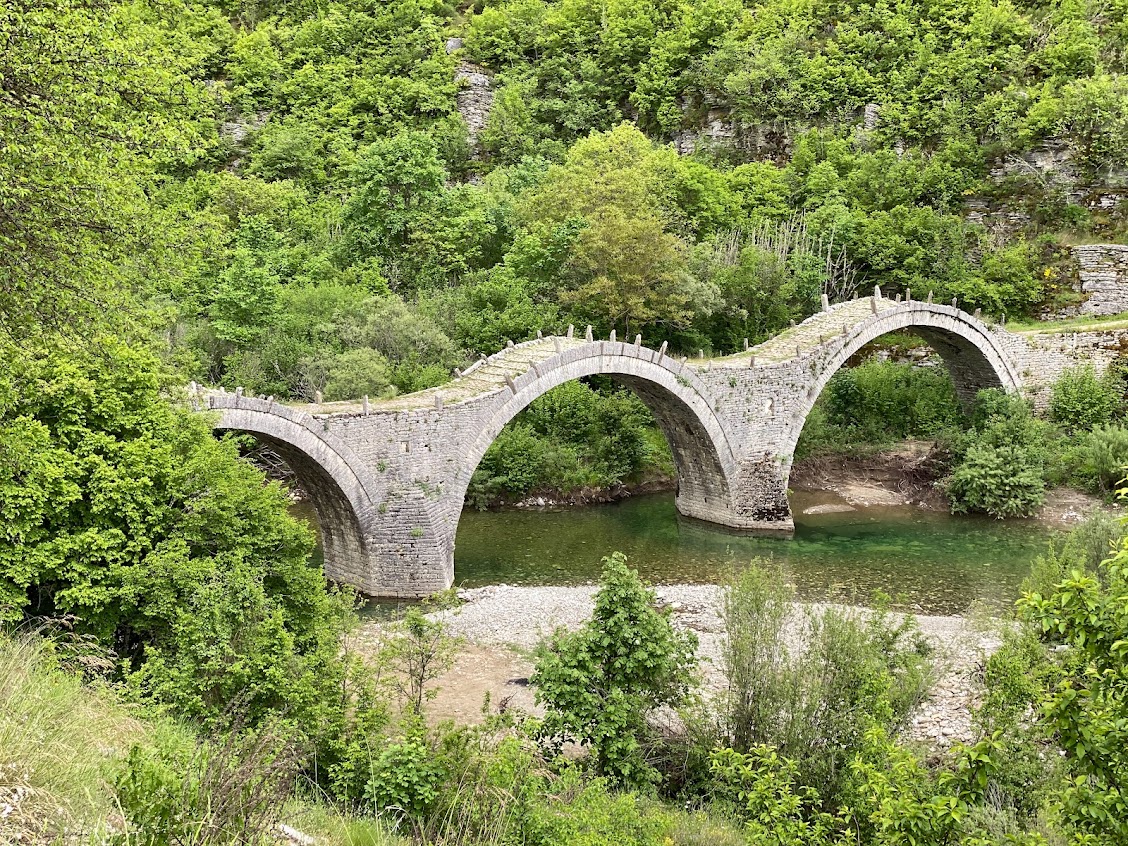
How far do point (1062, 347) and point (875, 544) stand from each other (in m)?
12.3

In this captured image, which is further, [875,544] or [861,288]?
[861,288]

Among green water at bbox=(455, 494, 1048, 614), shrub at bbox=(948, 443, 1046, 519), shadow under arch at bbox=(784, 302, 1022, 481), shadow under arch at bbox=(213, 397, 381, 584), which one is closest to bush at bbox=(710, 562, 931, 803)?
→ green water at bbox=(455, 494, 1048, 614)

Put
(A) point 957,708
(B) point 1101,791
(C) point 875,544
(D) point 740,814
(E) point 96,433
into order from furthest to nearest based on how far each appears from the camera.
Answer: (C) point 875,544 → (A) point 957,708 → (E) point 96,433 → (D) point 740,814 → (B) point 1101,791

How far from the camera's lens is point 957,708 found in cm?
1165

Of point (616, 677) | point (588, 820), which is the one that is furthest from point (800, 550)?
point (588, 820)

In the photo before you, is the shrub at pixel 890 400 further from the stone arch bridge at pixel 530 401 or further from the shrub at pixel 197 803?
the shrub at pixel 197 803

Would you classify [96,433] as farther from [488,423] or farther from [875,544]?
[875,544]

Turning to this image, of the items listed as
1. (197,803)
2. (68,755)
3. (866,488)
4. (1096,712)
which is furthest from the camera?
(866,488)

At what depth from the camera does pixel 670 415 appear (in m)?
24.4

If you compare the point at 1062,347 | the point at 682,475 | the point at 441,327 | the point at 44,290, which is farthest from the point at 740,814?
the point at 1062,347

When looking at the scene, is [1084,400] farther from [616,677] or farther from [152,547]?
[152,547]

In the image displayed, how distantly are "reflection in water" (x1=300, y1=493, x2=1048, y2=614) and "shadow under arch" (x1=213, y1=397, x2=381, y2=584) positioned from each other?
2.73 metres

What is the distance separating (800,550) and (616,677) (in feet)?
47.0

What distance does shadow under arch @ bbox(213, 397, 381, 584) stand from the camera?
16812 mm
